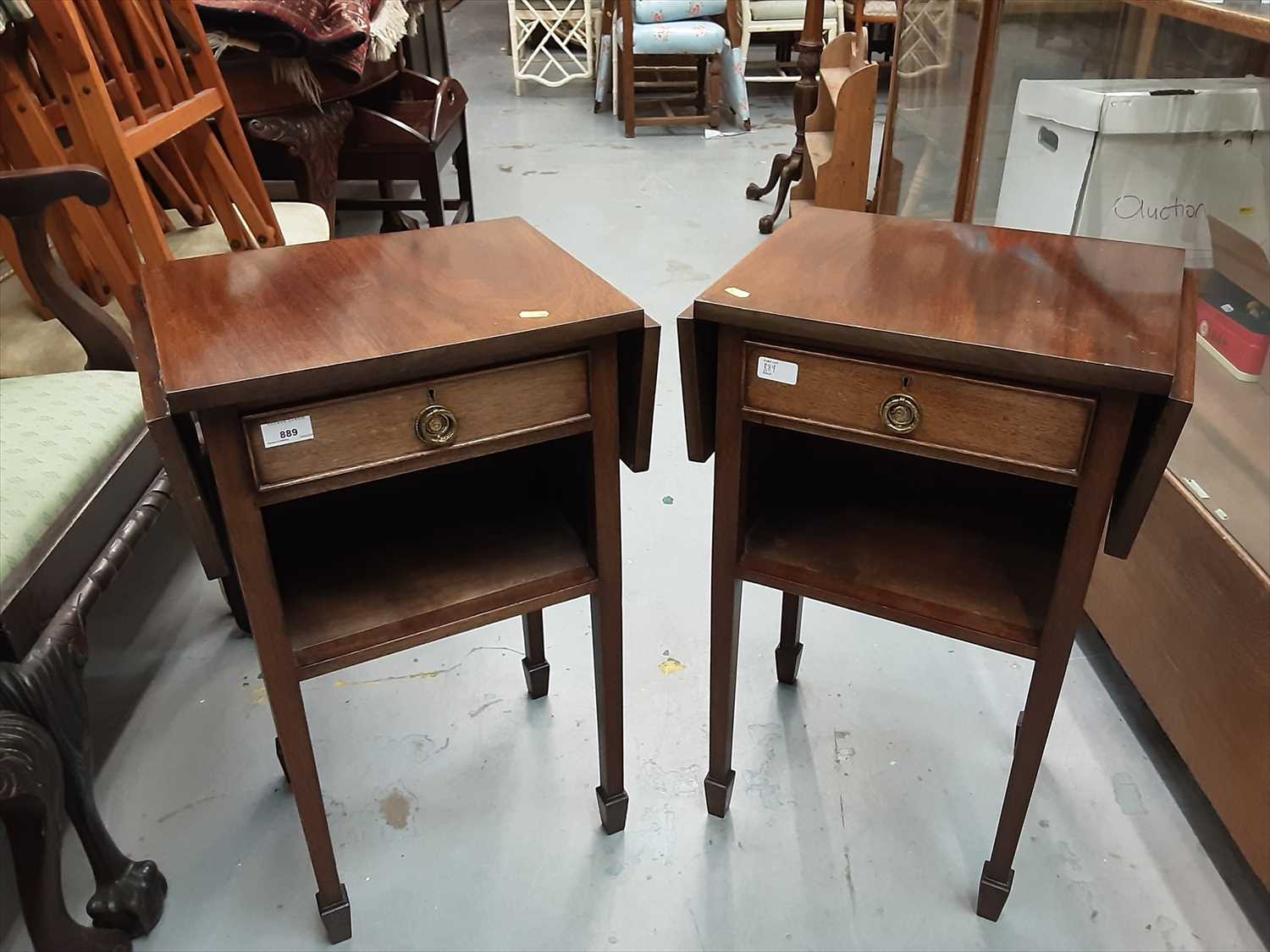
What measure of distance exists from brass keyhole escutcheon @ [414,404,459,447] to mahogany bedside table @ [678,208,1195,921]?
252mm

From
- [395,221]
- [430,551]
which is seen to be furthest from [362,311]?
[395,221]

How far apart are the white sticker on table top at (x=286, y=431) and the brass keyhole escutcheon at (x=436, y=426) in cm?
10

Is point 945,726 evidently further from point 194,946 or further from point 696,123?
point 696,123

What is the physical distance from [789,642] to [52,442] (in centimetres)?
111

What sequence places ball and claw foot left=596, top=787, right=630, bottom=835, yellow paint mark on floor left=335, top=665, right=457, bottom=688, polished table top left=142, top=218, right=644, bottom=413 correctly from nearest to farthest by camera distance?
1. polished table top left=142, top=218, right=644, bottom=413
2. ball and claw foot left=596, top=787, right=630, bottom=835
3. yellow paint mark on floor left=335, top=665, right=457, bottom=688

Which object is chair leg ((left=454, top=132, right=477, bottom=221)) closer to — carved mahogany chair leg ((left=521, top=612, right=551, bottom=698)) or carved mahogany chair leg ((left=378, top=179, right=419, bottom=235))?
carved mahogany chair leg ((left=378, top=179, right=419, bottom=235))

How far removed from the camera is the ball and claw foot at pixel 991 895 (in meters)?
1.20

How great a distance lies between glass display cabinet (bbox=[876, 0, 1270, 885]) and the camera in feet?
4.10

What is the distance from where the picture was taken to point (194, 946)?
3.97 feet

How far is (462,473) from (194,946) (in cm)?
69

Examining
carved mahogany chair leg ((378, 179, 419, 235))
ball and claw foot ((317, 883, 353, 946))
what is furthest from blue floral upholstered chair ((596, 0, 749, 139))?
ball and claw foot ((317, 883, 353, 946))

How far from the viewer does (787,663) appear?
1.56 m

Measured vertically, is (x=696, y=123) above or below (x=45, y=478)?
below

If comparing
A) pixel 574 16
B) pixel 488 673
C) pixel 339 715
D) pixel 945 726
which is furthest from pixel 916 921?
pixel 574 16
